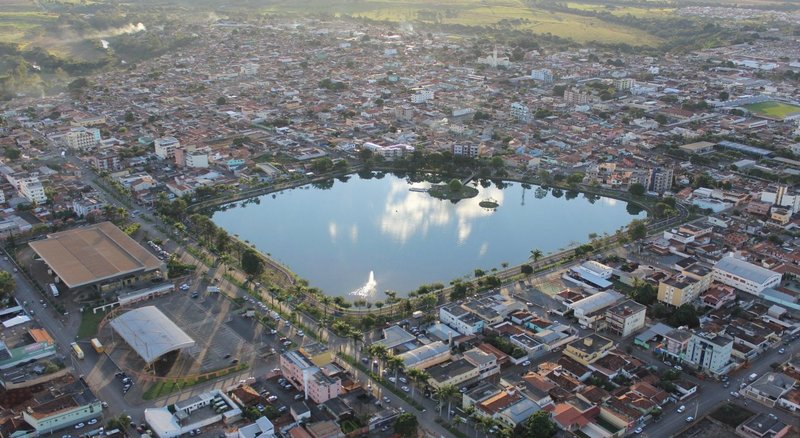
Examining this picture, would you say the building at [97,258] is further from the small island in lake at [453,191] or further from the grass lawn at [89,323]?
the small island in lake at [453,191]

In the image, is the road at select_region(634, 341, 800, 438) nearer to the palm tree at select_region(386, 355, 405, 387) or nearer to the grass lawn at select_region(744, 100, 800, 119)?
the palm tree at select_region(386, 355, 405, 387)

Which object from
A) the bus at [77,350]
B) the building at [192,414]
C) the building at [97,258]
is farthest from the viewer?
the building at [97,258]

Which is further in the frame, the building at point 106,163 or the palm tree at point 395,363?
the building at point 106,163

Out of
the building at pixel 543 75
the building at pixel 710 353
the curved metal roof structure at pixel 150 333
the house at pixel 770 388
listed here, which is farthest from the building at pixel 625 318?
the building at pixel 543 75

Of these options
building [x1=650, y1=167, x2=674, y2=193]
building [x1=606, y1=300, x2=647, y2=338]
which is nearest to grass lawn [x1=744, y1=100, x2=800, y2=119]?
building [x1=650, y1=167, x2=674, y2=193]

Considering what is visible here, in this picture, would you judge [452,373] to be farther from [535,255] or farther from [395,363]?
[535,255]

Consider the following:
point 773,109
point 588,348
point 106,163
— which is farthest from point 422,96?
point 588,348

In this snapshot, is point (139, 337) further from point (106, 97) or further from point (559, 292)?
point (106, 97)
